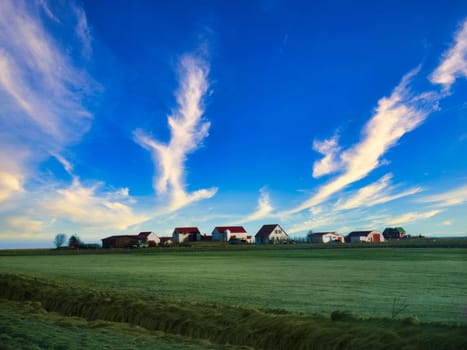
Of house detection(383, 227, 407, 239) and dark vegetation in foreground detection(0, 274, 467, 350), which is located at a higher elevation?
house detection(383, 227, 407, 239)

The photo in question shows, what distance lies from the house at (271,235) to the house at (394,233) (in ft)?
197

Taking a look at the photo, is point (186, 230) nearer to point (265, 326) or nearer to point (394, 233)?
point (394, 233)

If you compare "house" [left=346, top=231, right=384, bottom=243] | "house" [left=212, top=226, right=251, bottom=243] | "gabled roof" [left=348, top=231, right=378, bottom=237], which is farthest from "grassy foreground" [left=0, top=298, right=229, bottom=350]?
"gabled roof" [left=348, top=231, right=378, bottom=237]

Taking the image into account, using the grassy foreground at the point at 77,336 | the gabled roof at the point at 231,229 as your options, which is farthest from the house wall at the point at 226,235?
the grassy foreground at the point at 77,336

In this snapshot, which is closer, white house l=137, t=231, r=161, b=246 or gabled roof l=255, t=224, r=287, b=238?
gabled roof l=255, t=224, r=287, b=238

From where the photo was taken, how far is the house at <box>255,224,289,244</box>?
15438 cm

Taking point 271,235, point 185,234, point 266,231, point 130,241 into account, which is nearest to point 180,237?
point 185,234

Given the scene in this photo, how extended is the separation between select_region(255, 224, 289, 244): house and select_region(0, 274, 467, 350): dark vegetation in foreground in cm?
13918

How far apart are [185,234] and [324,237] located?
2280 inches

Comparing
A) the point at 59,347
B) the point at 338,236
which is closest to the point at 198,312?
the point at 59,347

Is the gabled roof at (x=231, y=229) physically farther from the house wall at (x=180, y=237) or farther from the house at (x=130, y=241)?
the house at (x=130, y=241)

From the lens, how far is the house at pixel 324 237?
168 m

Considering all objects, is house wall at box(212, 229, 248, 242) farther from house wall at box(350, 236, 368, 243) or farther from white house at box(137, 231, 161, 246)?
house wall at box(350, 236, 368, 243)

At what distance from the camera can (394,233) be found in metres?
191
